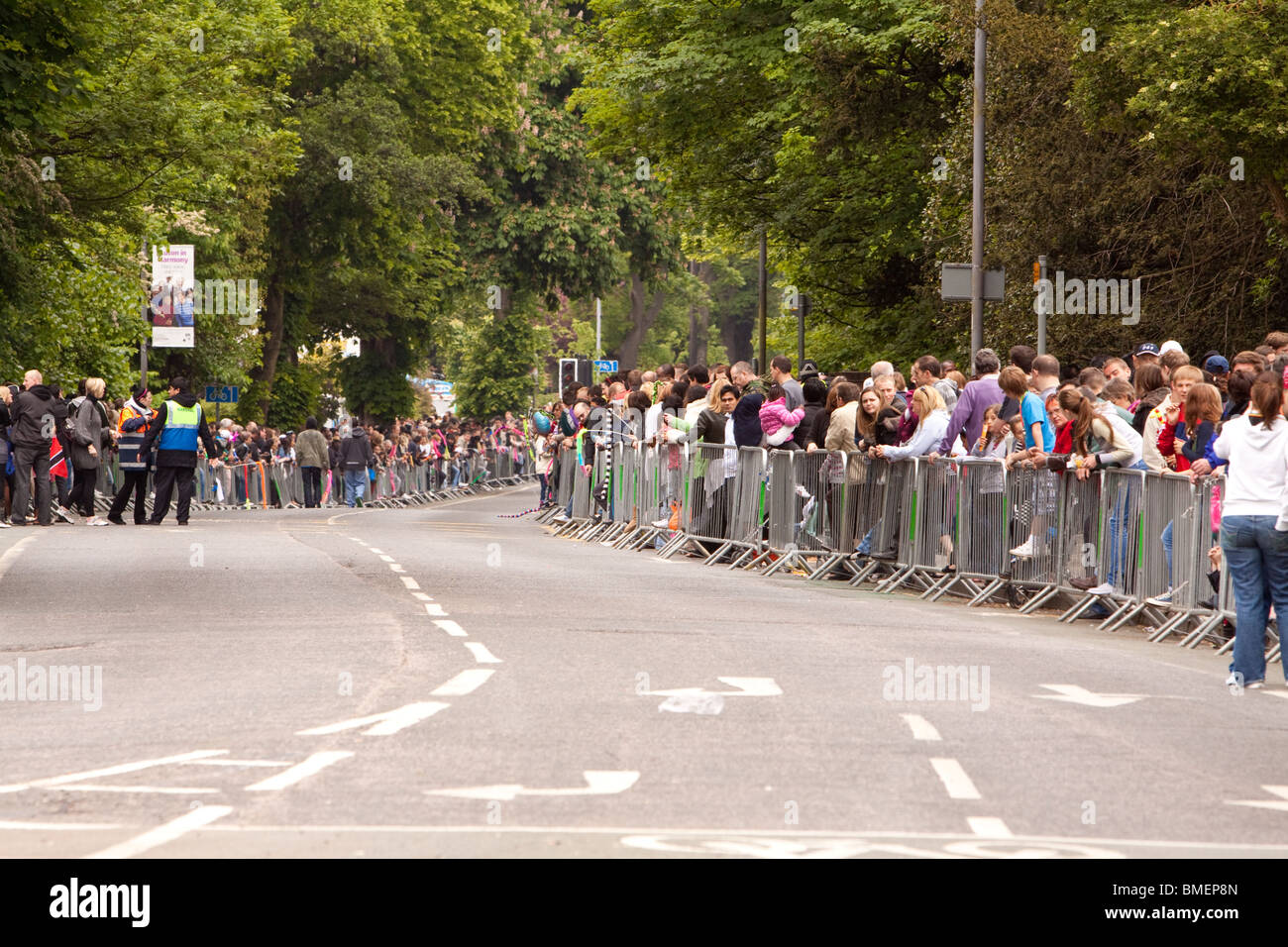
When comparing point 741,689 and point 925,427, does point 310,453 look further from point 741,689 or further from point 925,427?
point 741,689

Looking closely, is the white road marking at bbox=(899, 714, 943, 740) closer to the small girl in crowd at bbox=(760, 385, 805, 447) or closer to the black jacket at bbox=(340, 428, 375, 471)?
the small girl in crowd at bbox=(760, 385, 805, 447)

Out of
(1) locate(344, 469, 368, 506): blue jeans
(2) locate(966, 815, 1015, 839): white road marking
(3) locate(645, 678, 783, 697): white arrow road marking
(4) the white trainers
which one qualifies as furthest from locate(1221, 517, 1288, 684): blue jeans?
(1) locate(344, 469, 368, 506): blue jeans

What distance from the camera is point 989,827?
7469mm

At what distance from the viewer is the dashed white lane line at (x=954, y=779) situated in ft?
27.0

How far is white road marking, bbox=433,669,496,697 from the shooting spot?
10891 mm

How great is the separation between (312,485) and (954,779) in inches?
1513

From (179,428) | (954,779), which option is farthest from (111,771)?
(179,428)

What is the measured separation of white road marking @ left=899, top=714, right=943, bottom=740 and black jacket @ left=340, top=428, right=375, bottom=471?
37.0 meters

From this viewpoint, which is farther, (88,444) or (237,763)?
(88,444)
